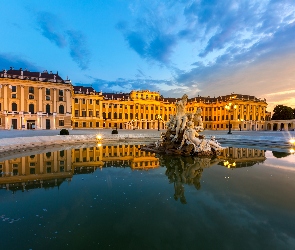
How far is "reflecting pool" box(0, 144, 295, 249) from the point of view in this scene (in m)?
3.46

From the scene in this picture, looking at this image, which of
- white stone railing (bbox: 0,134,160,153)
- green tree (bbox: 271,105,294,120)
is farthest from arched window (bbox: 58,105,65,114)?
green tree (bbox: 271,105,294,120)

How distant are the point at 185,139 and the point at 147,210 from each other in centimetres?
910

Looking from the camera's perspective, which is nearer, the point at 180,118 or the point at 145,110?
the point at 180,118

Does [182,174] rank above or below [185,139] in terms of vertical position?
below

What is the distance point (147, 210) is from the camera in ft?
15.2

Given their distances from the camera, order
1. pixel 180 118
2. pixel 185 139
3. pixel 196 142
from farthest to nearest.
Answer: pixel 180 118, pixel 185 139, pixel 196 142

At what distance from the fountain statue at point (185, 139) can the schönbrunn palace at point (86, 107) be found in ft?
64.5

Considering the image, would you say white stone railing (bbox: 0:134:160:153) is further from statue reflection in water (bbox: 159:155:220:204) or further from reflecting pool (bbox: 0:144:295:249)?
statue reflection in water (bbox: 159:155:220:204)

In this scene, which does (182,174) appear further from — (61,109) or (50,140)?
(61,109)

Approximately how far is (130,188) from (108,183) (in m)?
0.97

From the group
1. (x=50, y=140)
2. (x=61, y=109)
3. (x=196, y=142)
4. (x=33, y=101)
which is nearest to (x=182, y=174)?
(x=196, y=142)

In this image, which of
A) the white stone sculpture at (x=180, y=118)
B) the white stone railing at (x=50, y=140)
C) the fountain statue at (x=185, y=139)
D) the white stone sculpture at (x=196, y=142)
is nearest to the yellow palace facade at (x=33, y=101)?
the white stone railing at (x=50, y=140)

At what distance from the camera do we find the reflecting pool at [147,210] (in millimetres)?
3455

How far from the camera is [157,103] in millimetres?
75812
